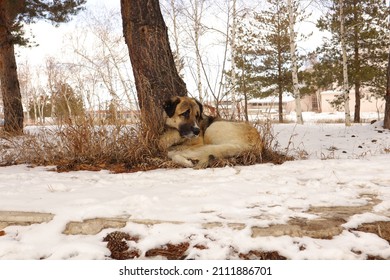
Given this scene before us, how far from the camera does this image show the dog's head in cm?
388

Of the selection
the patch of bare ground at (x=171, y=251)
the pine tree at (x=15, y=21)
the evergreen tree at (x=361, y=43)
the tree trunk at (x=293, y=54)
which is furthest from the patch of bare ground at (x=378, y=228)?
the evergreen tree at (x=361, y=43)

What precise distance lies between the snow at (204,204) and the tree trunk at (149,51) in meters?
1.69

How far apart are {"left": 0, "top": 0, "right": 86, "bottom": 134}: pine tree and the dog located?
5795 millimetres

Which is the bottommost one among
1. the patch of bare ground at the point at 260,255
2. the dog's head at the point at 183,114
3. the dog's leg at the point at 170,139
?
the patch of bare ground at the point at 260,255

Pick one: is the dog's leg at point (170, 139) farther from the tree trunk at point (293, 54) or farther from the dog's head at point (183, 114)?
the tree trunk at point (293, 54)

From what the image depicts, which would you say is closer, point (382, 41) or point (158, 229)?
point (158, 229)

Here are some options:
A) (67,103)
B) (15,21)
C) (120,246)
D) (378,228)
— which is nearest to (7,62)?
(15,21)

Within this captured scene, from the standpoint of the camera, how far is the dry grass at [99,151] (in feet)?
13.3

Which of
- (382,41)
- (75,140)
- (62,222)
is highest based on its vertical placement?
(382,41)

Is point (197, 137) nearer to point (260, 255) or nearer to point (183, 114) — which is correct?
point (183, 114)

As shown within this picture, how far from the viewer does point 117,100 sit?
4.76 metres
